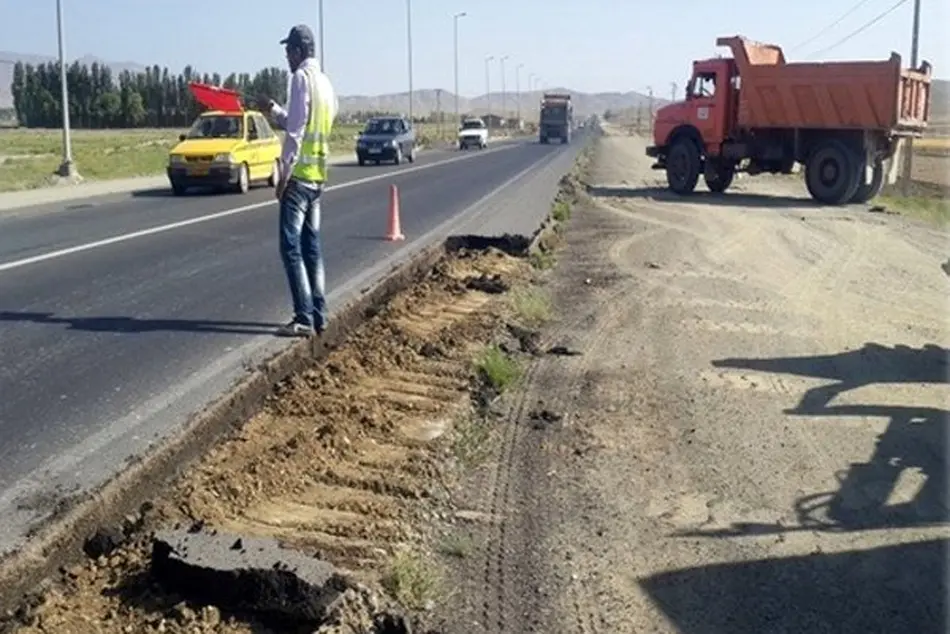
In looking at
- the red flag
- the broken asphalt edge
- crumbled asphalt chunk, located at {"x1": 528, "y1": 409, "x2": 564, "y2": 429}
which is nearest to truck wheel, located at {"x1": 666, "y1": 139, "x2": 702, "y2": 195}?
the red flag

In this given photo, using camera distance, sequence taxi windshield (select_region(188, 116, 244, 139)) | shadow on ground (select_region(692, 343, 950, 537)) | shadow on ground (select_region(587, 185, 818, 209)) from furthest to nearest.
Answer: shadow on ground (select_region(587, 185, 818, 209)) → taxi windshield (select_region(188, 116, 244, 139)) → shadow on ground (select_region(692, 343, 950, 537))

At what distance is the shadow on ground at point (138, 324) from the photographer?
8867 mm

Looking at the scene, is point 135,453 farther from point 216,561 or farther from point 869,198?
point 869,198

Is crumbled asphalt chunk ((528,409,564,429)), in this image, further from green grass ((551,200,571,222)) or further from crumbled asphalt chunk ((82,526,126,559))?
green grass ((551,200,571,222))

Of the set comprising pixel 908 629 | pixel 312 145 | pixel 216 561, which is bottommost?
pixel 908 629

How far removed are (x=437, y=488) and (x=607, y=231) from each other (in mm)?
13648

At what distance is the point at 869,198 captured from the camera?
26.9m

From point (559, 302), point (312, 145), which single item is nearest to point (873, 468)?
point (312, 145)

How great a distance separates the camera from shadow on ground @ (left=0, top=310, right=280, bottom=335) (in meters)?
8.87

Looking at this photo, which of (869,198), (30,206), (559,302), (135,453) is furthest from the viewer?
(869,198)

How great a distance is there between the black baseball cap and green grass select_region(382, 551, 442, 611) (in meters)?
4.76

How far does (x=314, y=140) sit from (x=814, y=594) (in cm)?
521

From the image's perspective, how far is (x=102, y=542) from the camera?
182 inches

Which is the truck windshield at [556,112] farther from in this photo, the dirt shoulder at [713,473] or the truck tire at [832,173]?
the dirt shoulder at [713,473]
